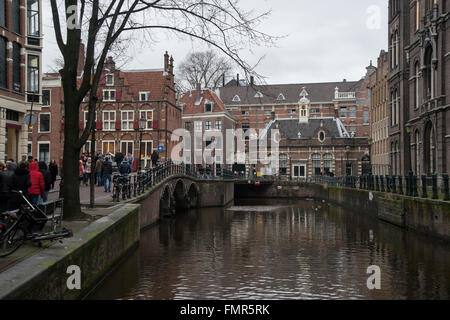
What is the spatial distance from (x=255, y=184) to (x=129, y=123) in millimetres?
14479

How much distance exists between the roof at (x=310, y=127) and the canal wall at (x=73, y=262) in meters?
50.6

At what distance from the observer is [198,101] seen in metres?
64.0

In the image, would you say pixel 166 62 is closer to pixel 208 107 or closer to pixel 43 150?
→ pixel 208 107

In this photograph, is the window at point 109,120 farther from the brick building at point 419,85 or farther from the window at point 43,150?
the brick building at point 419,85

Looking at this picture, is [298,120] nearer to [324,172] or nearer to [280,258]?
[324,172]

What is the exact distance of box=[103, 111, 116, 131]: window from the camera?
5534 cm

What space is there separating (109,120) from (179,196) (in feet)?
78.7

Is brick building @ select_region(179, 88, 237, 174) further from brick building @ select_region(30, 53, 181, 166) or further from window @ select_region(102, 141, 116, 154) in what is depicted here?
window @ select_region(102, 141, 116, 154)

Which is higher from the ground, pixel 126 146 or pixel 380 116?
pixel 380 116

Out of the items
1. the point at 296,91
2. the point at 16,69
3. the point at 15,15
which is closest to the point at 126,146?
the point at 16,69

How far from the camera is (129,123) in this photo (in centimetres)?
5497

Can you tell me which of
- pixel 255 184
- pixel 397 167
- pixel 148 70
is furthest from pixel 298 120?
pixel 397 167

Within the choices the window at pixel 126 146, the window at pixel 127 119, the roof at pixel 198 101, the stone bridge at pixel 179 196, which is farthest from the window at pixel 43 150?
the roof at pixel 198 101

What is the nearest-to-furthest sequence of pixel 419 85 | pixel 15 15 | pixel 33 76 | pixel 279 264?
pixel 279 264 < pixel 15 15 < pixel 33 76 < pixel 419 85
